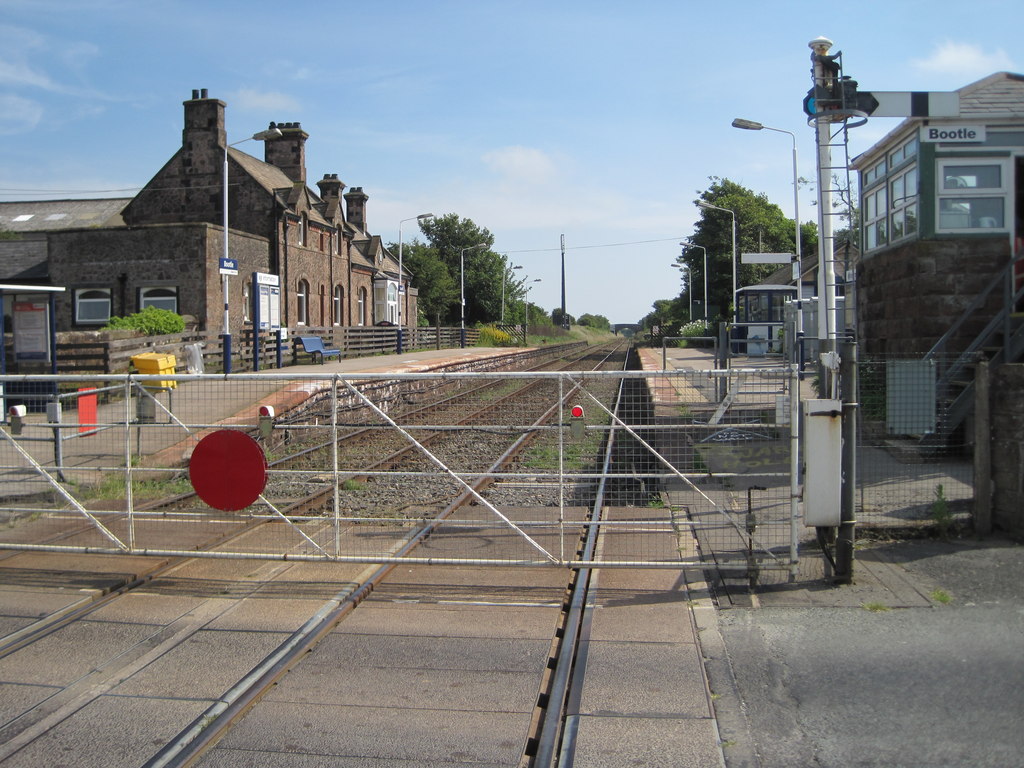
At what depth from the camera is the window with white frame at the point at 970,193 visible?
41.7ft

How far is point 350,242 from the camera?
149 ft

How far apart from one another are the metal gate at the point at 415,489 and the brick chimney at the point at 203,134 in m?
23.1

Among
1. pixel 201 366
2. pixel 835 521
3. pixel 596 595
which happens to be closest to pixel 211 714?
pixel 596 595

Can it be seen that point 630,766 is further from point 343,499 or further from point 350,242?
point 350,242

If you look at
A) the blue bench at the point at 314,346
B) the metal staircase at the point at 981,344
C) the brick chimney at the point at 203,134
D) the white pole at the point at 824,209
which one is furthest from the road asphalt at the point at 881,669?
the brick chimney at the point at 203,134

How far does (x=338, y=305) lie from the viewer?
43.8 meters

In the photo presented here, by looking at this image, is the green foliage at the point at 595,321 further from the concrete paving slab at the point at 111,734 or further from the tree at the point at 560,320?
the concrete paving slab at the point at 111,734

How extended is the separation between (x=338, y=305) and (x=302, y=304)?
5417 mm

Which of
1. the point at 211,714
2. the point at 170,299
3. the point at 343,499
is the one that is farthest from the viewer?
the point at 170,299

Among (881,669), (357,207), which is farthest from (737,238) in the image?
(881,669)

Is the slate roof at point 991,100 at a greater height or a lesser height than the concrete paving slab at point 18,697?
greater

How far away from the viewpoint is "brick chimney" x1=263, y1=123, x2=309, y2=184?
4112 centimetres

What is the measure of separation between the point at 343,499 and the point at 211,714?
5733 mm

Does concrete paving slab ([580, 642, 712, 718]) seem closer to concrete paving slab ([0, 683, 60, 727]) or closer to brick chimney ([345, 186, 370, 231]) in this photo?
concrete paving slab ([0, 683, 60, 727])
